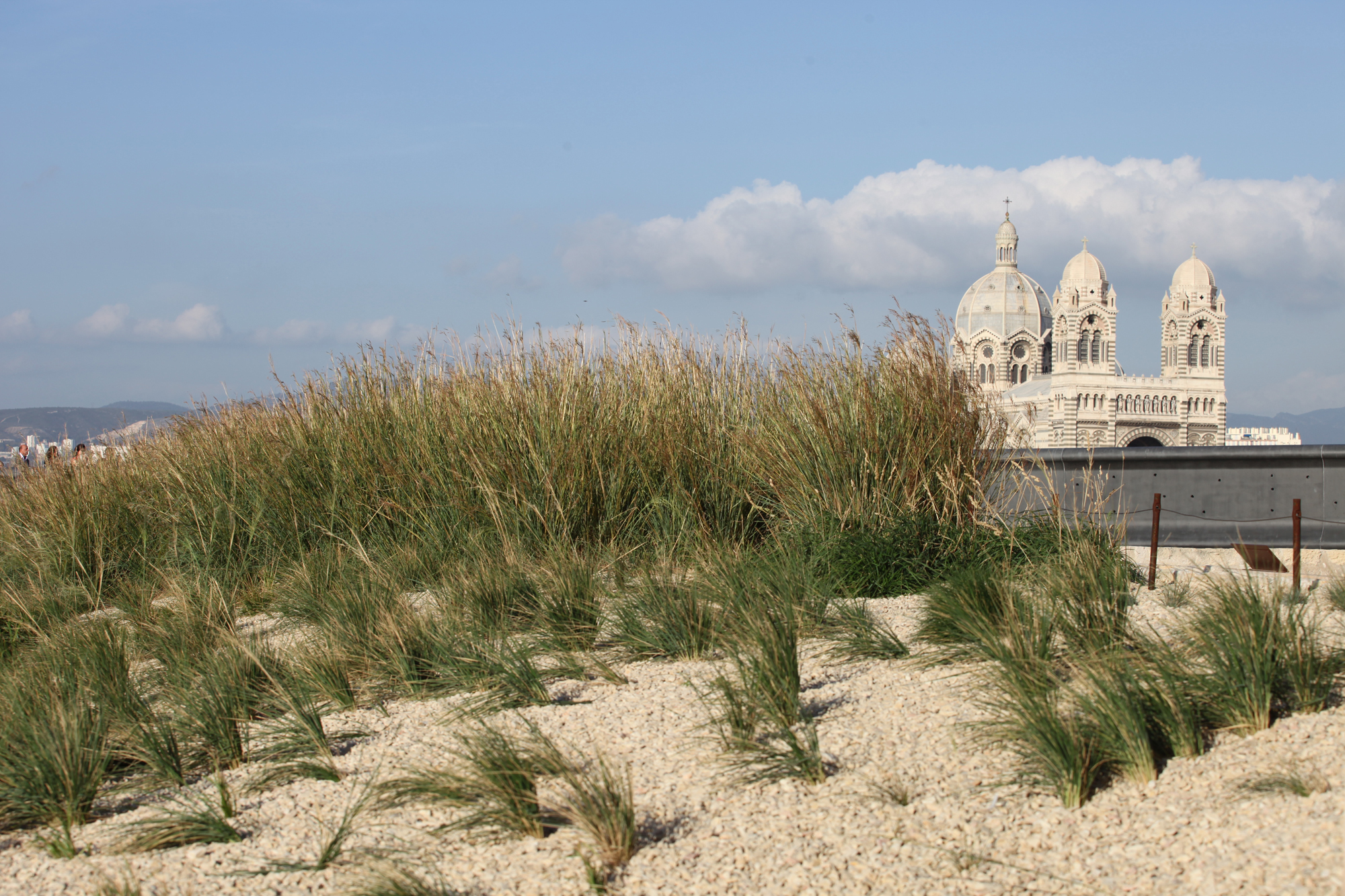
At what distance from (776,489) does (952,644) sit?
2.13 meters

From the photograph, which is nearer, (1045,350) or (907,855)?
(907,855)

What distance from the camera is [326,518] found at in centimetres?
648

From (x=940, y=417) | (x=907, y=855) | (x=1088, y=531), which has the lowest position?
(x=907, y=855)

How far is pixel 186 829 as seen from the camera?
8.90 ft

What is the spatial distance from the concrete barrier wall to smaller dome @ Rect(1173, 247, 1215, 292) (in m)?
105

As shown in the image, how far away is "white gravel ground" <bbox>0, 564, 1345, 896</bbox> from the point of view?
7.71ft

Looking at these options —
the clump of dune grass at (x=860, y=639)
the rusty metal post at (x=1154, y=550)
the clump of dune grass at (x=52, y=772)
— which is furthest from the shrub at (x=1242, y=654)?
the clump of dune grass at (x=52, y=772)

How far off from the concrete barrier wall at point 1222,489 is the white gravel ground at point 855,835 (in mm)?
6089

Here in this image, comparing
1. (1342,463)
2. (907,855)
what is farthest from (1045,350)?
(907,855)

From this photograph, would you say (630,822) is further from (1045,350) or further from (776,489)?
(1045,350)

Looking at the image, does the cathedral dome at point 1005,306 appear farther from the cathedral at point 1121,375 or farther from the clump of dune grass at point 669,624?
the clump of dune grass at point 669,624

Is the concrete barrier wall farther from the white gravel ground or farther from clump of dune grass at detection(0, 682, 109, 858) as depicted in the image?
clump of dune grass at detection(0, 682, 109, 858)

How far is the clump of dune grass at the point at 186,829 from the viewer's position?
2709mm

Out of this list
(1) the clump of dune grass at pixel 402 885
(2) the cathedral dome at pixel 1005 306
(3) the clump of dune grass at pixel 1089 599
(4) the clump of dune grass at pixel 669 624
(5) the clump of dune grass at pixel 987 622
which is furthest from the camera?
(2) the cathedral dome at pixel 1005 306
